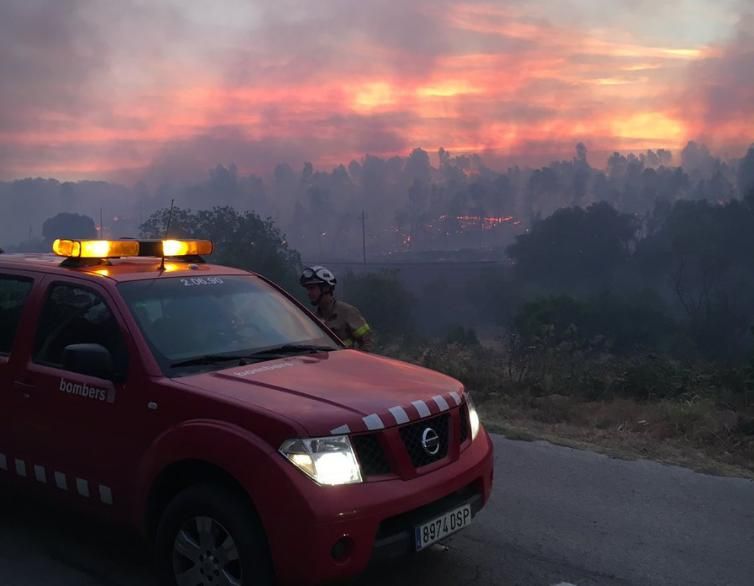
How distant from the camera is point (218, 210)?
4553cm

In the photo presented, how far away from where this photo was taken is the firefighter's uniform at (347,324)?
6188mm

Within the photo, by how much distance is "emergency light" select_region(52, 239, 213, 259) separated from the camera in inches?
171

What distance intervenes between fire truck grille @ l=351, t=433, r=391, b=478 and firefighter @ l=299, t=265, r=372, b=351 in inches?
111

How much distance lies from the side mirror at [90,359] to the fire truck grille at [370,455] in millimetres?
1333

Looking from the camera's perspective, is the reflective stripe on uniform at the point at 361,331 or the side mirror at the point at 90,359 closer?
the side mirror at the point at 90,359

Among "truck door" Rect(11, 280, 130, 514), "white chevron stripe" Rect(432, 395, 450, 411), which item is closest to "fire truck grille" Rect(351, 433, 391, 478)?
"white chevron stripe" Rect(432, 395, 450, 411)

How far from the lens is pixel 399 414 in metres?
3.43

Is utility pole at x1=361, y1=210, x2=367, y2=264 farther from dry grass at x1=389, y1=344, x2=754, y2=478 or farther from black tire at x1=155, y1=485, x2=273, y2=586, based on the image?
black tire at x1=155, y1=485, x2=273, y2=586

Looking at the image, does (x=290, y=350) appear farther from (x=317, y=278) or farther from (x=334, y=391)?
(x=317, y=278)

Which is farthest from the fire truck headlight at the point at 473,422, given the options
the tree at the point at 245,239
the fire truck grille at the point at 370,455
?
the tree at the point at 245,239

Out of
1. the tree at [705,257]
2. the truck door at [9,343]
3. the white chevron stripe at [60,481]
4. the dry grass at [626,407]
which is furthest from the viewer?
the tree at [705,257]

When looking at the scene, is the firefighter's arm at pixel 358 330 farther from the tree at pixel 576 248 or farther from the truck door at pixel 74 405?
the tree at pixel 576 248

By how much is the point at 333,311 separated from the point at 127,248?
2084 millimetres

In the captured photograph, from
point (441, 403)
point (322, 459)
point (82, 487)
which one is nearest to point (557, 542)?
point (441, 403)
